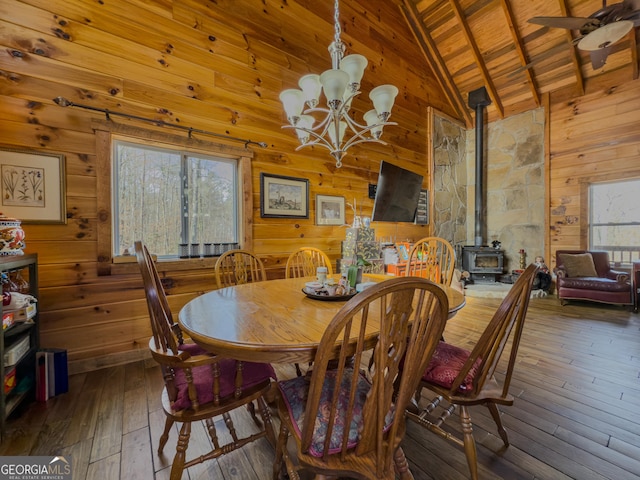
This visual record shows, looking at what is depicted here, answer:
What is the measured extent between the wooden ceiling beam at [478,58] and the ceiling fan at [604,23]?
1.88 m

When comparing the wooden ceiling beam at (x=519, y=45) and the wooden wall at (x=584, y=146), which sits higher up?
the wooden ceiling beam at (x=519, y=45)

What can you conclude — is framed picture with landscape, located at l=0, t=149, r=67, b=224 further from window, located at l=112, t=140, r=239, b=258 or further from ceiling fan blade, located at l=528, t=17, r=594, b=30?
ceiling fan blade, located at l=528, t=17, r=594, b=30

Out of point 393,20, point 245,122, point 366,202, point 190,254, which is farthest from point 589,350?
point 393,20

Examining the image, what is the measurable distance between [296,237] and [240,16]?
2.51 metres

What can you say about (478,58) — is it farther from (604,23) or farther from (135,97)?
(135,97)

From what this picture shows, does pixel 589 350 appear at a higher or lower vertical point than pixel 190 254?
lower

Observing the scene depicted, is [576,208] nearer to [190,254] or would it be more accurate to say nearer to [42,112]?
[190,254]

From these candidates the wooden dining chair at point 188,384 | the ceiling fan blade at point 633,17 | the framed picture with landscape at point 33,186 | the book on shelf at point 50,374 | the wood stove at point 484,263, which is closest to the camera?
the wooden dining chair at point 188,384

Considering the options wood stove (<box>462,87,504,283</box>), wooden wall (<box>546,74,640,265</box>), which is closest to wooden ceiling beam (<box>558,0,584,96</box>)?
wooden wall (<box>546,74,640,265</box>)

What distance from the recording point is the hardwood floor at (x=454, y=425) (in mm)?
1281

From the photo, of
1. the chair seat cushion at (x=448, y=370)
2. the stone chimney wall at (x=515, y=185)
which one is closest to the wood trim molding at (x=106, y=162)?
the chair seat cushion at (x=448, y=370)

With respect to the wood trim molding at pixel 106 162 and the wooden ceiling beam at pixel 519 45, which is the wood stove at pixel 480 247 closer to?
the wooden ceiling beam at pixel 519 45

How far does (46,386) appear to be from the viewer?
1773mm

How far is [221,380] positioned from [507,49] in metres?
6.31
